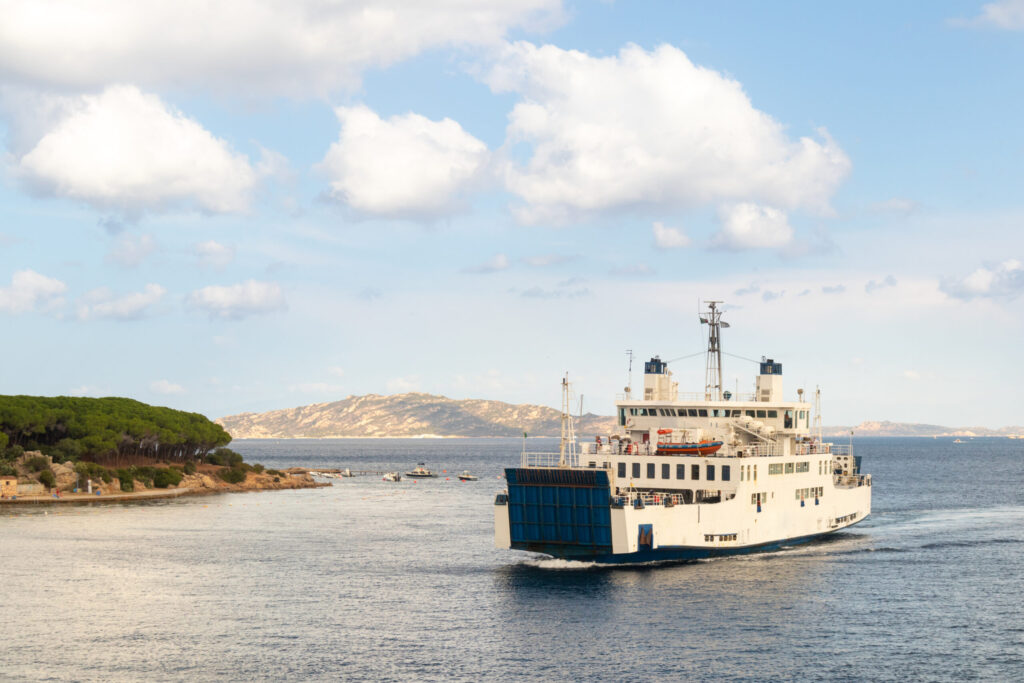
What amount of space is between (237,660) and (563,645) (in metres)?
13.2

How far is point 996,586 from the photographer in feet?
189

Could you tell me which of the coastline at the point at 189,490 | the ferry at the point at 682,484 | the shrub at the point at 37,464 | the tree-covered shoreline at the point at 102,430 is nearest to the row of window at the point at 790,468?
the ferry at the point at 682,484

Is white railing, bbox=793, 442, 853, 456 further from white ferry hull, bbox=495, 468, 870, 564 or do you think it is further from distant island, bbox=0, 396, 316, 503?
distant island, bbox=0, 396, 316, 503

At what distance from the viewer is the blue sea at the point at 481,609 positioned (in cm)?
4081

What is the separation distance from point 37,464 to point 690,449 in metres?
82.9

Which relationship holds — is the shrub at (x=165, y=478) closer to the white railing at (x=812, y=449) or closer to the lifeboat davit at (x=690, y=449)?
the lifeboat davit at (x=690, y=449)

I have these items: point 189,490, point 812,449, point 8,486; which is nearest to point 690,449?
point 812,449

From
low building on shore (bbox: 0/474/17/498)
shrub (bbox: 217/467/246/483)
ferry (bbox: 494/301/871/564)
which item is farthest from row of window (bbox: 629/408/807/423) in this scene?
shrub (bbox: 217/467/246/483)

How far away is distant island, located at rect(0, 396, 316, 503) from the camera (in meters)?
117

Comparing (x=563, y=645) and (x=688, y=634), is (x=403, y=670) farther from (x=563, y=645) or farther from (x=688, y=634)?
(x=688, y=634)

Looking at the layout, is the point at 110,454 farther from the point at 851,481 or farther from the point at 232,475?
the point at 851,481

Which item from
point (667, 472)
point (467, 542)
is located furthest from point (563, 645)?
point (467, 542)

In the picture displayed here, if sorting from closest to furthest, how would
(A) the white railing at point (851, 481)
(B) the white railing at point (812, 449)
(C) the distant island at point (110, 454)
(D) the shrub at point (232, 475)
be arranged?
1. (B) the white railing at point (812, 449)
2. (A) the white railing at point (851, 481)
3. (C) the distant island at point (110, 454)
4. (D) the shrub at point (232, 475)

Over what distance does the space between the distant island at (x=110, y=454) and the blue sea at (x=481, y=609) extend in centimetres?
3574
